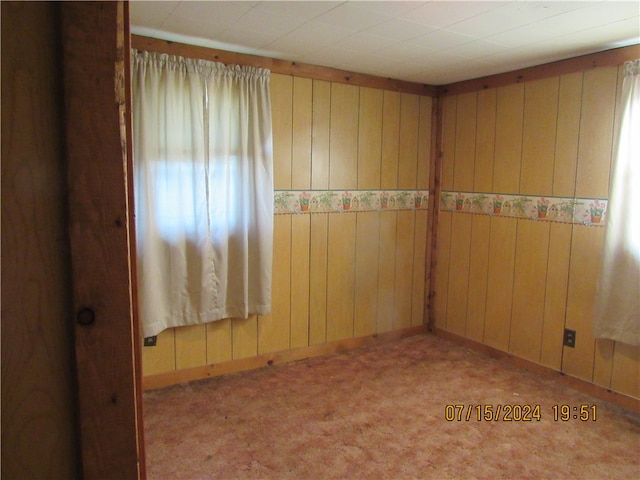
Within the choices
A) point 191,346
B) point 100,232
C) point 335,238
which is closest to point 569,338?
point 335,238

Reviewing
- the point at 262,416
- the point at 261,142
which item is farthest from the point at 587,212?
the point at 262,416

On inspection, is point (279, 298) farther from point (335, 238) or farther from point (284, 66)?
point (284, 66)

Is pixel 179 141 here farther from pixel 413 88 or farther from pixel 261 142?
pixel 413 88

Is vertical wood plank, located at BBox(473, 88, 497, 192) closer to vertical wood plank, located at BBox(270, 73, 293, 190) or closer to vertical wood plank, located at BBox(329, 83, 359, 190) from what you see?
vertical wood plank, located at BBox(329, 83, 359, 190)

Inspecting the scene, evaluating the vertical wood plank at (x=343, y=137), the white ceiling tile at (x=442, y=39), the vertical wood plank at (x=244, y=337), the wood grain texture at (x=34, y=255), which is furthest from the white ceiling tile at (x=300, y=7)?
the vertical wood plank at (x=244, y=337)

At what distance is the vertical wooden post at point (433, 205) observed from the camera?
4.14 m

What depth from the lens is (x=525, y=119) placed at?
135 inches

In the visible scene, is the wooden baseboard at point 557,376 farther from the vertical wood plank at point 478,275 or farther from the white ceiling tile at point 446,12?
the white ceiling tile at point 446,12

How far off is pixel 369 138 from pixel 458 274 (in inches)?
54.6

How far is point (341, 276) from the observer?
3.78m

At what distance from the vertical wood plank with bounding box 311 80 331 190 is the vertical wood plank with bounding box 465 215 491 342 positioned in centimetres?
131

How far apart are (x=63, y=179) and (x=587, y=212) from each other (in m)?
3.18

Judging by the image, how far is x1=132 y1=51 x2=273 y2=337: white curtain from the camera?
2.81 metres

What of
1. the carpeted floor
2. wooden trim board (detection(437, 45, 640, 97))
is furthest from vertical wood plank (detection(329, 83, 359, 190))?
the carpeted floor
